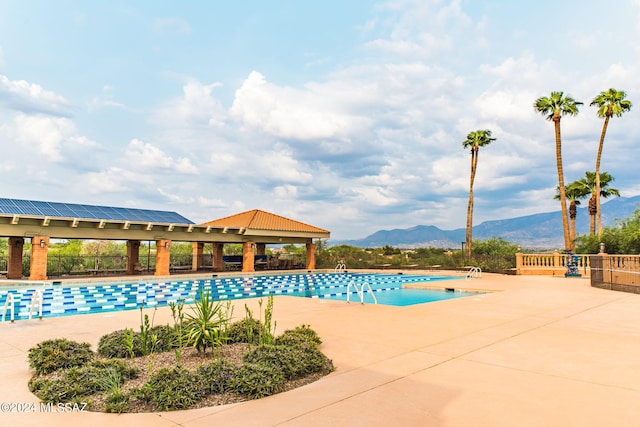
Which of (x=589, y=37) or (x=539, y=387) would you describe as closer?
(x=539, y=387)

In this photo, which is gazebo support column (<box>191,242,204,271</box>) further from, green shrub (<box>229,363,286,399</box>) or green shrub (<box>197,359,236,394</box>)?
green shrub (<box>229,363,286,399</box>)

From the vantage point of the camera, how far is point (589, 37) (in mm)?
17172

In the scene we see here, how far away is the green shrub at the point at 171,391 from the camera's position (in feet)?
12.1

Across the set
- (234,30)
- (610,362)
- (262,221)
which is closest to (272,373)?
(610,362)

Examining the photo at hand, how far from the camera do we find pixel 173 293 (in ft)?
58.9

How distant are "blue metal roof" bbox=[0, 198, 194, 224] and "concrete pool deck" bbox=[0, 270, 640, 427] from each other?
47.7 ft

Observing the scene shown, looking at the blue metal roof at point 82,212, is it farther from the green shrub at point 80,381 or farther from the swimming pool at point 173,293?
the green shrub at point 80,381

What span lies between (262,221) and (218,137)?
25.8 ft

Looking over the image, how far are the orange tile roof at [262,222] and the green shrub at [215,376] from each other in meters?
23.8

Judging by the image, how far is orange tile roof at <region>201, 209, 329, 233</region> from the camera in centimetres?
2925

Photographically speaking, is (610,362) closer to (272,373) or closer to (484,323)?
(484,323)

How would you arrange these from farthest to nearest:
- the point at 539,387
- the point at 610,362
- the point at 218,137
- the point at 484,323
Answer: the point at 218,137 < the point at 484,323 < the point at 610,362 < the point at 539,387

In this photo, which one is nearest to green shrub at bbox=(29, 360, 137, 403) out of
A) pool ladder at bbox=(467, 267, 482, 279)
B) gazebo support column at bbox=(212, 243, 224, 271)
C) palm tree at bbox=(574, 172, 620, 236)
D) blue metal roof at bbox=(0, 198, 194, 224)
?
blue metal roof at bbox=(0, 198, 194, 224)

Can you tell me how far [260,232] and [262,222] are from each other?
6.20 ft
